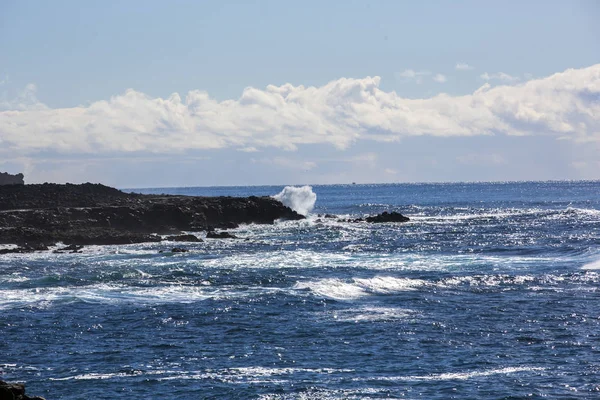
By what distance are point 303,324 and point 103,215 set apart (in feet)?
162

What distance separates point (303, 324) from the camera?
108ft

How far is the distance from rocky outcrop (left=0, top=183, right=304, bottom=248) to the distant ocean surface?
29.3ft

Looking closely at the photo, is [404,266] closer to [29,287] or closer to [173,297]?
[173,297]

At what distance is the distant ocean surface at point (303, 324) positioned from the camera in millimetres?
24359

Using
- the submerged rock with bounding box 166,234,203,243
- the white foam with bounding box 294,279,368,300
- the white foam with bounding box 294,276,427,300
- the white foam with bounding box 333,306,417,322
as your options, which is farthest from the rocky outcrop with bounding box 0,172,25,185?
the white foam with bounding box 333,306,417,322

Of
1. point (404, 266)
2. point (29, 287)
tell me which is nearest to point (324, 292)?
point (404, 266)

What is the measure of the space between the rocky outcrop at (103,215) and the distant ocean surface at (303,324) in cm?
894

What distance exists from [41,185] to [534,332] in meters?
76.8

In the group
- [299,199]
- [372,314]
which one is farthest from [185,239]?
[299,199]

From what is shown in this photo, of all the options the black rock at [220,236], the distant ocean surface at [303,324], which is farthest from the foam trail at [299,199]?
the distant ocean surface at [303,324]

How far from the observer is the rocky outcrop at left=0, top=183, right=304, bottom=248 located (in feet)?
226

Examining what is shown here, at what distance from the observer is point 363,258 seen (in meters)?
58.0

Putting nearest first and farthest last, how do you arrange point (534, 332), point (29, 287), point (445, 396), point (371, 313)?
1. point (445, 396)
2. point (534, 332)
3. point (371, 313)
4. point (29, 287)

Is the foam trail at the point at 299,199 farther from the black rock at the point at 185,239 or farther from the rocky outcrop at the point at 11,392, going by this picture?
the rocky outcrop at the point at 11,392
